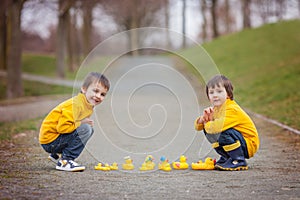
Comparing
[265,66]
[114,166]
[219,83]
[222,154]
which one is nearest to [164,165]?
[114,166]

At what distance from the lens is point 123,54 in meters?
7.11

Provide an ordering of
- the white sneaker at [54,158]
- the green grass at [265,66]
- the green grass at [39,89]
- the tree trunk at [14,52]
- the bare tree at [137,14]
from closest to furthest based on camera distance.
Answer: the white sneaker at [54,158] < the green grass at [265,66] < the tree trunk at [14,52] < the green grass at [39,89] < the bare tree at [137,14]

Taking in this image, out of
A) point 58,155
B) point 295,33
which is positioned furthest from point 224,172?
point 295,33

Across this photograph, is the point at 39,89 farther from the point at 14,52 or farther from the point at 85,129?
the point at 85,129

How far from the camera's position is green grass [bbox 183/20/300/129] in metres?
13.3

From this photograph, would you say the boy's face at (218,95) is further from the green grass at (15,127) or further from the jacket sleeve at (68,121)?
the green grass at (15,127)

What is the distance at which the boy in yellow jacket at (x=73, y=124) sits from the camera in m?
5.81

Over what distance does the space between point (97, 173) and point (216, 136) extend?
1449 mm

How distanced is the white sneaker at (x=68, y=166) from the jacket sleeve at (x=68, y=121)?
38 cm

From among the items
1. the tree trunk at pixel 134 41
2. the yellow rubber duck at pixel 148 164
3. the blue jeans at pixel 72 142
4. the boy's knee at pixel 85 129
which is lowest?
the yellow rubber duck at pixel 148 164

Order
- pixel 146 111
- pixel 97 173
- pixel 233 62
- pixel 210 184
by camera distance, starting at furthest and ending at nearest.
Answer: pixel 233 62
pixel 146 111
pixel 97 173
pixel 210 184

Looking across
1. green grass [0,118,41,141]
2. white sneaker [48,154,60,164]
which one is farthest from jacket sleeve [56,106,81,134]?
green grass [0,118,41,141]

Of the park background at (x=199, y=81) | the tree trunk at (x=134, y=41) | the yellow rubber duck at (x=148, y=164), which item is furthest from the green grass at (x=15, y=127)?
the yellow rubber duck at (x=148, y=164)

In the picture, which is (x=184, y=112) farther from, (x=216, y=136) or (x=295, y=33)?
(x=295, y=33)
